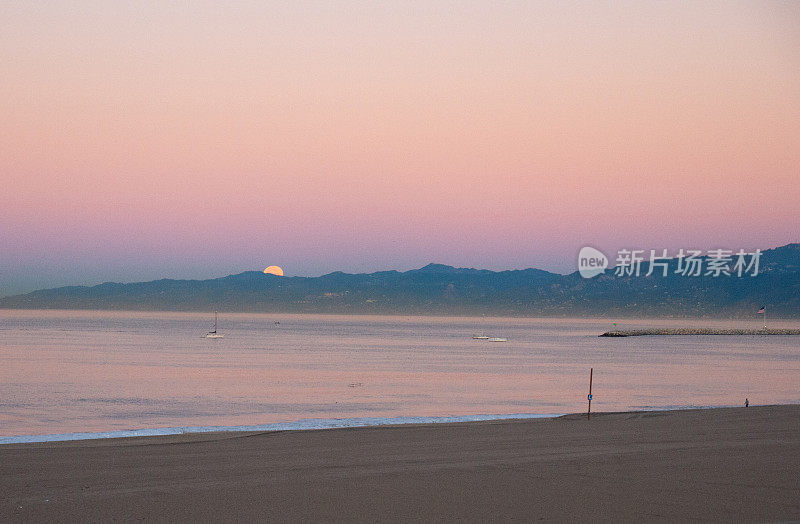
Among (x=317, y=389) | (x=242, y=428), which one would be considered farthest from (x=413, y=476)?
(x=317, y=389)

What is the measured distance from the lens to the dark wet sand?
10.2 m

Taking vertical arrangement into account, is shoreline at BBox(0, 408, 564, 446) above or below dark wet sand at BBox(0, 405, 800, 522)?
below

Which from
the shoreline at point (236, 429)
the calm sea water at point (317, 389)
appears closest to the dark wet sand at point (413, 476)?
the shoreline at point (236, 429)

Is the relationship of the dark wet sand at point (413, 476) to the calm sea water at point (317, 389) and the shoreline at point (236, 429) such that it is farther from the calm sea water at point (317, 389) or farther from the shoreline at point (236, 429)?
the calm sea water at point (317, 389)

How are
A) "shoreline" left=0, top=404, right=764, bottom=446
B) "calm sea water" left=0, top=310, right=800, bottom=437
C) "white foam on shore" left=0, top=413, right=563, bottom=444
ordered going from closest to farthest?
"shoreline" left=0, top=404, right=764, bottom=446 → "white foam on shore" left=0, top=413, right=563, bottom=444 → "calm sea water" left=0, top=310, right=800, bottom=437

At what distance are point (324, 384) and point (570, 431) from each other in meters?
29.7

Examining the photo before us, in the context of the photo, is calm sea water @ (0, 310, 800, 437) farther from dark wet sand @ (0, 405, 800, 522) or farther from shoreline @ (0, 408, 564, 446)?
dark wet sand @ (0, 405, 800, 522)

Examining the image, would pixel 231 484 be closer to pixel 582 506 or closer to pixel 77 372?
pixel 582 506

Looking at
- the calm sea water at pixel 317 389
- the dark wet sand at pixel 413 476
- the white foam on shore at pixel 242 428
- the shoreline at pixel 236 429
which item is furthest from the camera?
the calm sea water at pixel 317 389

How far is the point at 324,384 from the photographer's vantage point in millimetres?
46844

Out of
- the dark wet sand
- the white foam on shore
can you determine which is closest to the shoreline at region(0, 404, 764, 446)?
the white foam on shore

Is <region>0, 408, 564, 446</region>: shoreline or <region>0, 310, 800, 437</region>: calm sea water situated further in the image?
<region>0, 310, 800, 437</region>: calm sea water

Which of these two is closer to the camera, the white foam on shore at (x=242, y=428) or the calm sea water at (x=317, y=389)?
the white foam on shore at (x=242, y=428)

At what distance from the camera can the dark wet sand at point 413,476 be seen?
33.4ft
